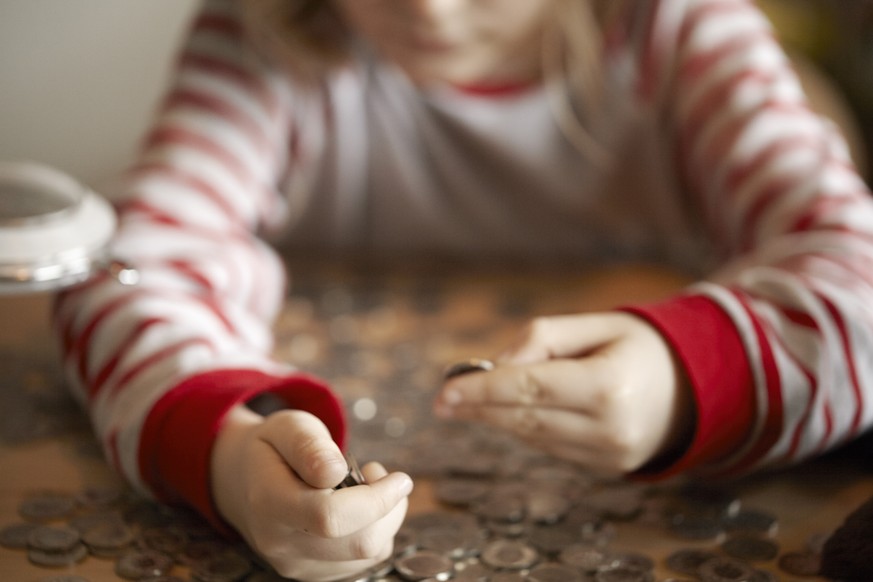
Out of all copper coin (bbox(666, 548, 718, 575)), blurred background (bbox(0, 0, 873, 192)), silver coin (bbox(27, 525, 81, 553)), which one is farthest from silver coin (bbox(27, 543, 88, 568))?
blurred background (bbox(0, 0, 873, 192))

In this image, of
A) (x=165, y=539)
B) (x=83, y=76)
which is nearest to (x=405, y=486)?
(x=165, y=539)

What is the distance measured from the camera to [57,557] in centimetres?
39

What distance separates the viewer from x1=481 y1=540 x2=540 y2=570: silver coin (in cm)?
39

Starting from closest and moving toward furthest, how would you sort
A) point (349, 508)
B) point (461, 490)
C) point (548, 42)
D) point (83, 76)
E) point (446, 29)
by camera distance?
point (349, 508)
point (461, 490)
point (446, 29)
point (548, 42)
point (83, 76)

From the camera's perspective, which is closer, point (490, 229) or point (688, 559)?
point (688, 559)

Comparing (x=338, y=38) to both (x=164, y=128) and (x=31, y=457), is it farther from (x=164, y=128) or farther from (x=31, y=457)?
(x=31, y=457)

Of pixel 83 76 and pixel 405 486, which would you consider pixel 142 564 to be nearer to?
pixel 405 486

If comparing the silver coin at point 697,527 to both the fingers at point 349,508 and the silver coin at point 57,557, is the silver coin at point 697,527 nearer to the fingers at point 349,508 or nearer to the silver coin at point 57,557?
the fingers at point 349,508

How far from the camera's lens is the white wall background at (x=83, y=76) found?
3.67 ft

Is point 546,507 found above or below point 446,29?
below

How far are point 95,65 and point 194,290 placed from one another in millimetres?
727

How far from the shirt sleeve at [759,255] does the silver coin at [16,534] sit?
0.27 metres

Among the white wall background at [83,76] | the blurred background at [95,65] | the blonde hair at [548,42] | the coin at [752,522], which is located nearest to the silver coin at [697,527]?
the coin at [752,522]

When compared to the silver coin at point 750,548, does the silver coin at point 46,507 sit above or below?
below
